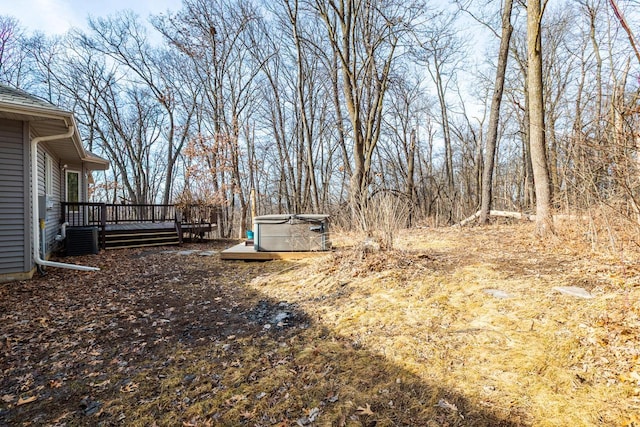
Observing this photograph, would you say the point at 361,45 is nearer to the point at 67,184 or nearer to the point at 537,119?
the point at 537,119

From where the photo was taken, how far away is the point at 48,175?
302 inches

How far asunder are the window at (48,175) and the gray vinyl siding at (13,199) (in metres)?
2.06

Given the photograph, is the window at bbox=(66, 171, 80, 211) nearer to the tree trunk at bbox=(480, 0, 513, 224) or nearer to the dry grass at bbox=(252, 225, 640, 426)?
the dry grass at bbox=(252, 225, 640, 426)

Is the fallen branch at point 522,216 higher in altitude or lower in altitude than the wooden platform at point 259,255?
higher

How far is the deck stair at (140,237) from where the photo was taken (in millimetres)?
9383

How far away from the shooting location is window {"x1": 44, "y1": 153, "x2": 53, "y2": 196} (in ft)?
24.1

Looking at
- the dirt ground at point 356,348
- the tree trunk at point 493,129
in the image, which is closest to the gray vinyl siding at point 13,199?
the dirt ground at point 356,348

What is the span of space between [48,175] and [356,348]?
343 inches

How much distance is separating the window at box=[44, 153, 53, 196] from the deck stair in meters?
1.96

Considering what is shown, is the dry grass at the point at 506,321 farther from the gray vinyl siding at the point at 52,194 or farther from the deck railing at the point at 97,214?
the deck railing at the point at 97,214

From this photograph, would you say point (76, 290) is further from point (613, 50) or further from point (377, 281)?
point (613, 50)

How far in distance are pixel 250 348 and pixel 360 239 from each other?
97.3 inches

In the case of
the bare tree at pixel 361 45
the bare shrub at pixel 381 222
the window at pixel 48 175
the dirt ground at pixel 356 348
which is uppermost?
the bare tree at pixel 361 45

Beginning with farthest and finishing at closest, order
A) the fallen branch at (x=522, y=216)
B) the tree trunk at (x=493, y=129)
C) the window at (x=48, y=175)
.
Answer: the tree trunk at (x=493, y=129)
the window at (x=48, y=175)
the fallen branch at (x=522, y=216)
